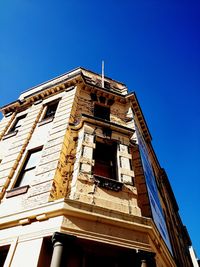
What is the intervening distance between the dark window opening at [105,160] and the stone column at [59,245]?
3.13m

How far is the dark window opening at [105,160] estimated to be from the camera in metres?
8.50

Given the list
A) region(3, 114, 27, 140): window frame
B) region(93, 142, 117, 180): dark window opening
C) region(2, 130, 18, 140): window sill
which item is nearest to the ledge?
region(93, 142, 117, 180): dark window opening

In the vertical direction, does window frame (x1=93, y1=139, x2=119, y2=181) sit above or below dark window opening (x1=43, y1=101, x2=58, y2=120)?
below

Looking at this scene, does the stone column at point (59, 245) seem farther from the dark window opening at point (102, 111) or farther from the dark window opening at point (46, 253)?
the dark window opening at point (102, 111)

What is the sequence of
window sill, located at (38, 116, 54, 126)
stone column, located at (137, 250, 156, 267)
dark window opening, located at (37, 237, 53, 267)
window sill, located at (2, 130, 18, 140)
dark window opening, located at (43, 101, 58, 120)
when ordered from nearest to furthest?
dark window opening, located at (37, 237, 53, 267)
stone column, located at (137, 250, 156, 267)
window sill, located at (38, 116, 54, 126)
window sill, located at (2, 130, 18, 140)
dark window opening, located at (43, 101, 58, 120)

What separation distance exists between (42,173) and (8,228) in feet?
7.27

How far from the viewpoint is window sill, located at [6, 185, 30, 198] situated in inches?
310

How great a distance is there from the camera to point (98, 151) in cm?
A: 924

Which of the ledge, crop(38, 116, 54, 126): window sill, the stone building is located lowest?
the stone building

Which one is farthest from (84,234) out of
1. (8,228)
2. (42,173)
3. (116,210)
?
(42,173)

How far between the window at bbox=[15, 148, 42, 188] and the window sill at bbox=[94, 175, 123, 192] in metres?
2.83

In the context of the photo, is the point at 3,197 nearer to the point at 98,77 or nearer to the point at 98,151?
the point at 98,151

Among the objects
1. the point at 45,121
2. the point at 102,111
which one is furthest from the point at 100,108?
the point at 45,121

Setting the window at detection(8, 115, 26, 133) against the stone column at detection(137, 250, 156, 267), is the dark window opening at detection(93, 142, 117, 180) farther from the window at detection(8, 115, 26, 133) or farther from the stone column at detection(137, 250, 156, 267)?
the window at detection(8, 115, 26, 133)
